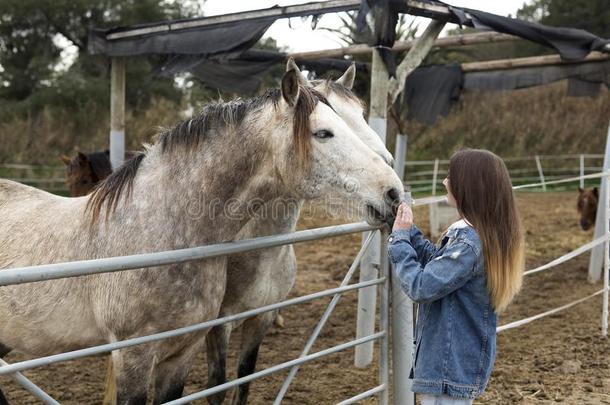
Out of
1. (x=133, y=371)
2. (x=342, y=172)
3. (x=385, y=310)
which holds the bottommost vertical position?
(x=133, y=371)

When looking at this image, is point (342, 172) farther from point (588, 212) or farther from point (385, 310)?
point (588, 212)

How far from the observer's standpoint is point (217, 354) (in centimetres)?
318

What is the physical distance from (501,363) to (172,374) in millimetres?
2640

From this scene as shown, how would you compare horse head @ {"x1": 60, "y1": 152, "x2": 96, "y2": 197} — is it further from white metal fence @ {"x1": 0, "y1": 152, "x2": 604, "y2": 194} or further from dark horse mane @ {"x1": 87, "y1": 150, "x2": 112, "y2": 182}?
white metal fence @ {"x1": 0, "y1": 152, "x2": 604, "y2": 194}

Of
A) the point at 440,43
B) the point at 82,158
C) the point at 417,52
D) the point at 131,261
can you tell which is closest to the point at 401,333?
the point at 131,261

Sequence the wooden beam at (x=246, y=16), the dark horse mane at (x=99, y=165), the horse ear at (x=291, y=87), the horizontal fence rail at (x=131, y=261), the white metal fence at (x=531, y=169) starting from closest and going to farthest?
1. the horizontal fence rail at (x=131, y=261)
2. the horse ear at (x=291, y=87)
3. the wooden beam at (x=246, y=16)
4. the dark horse mane at (x=99, y=165)
5. the white metal fence at (x=531, y=169)

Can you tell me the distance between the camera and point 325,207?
2289 mm

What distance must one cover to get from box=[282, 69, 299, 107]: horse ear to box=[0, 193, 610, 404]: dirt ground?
221 centimetres

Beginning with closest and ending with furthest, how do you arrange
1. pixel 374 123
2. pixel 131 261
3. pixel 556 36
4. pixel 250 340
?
pixel 131 261 < pixel 250 340 < pixel 374 123 < pixel 556 36

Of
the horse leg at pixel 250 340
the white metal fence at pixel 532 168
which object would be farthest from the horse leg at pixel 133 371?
the white metal fence at pixel 532 168

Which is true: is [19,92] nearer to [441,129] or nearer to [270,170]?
[441,129]

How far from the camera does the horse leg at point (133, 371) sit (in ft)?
7.23

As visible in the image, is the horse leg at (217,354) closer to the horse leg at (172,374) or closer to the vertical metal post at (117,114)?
the horse leg at (172,374)

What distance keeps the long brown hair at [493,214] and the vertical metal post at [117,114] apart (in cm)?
439
